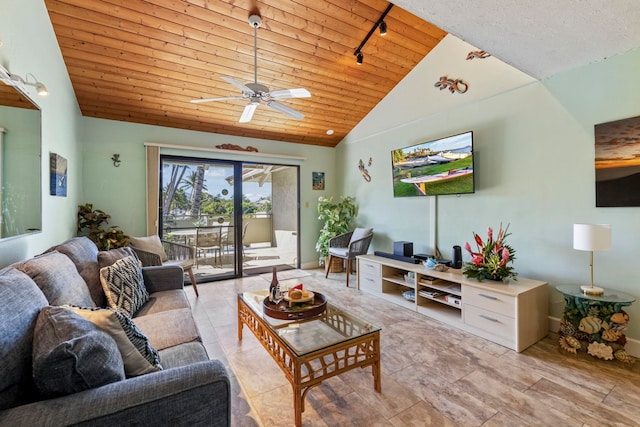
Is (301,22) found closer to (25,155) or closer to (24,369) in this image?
(25,155)

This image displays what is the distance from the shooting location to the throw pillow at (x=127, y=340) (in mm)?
1104

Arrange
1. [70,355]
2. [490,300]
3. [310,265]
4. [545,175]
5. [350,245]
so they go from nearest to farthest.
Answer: [70,355]
[490,300]
[545,175]
[350,245]
[310,265]

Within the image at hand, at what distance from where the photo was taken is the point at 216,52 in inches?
124

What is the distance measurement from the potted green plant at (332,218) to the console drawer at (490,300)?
2.70 metres

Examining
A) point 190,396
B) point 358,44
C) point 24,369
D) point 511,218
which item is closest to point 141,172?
point 358,44

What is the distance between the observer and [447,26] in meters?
1.95

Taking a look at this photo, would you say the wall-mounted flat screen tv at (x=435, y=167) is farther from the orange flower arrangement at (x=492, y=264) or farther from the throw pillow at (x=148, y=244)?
the throw pillow at (x=148, y=244)

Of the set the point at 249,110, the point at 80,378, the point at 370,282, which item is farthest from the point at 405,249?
the point at 80,378

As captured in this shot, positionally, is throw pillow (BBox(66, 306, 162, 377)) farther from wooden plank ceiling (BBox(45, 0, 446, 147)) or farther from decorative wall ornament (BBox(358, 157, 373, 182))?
decorative wall ornament (BBox(358, 157, 373, 182))

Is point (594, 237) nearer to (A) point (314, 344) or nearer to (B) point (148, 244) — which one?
(A) point (314, 344)

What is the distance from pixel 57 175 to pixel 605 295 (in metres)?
4.71

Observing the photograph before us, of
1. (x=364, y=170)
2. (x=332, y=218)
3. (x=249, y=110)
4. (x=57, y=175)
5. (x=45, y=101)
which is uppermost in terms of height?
(x=249, y=110)

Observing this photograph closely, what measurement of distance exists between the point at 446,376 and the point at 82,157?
188 inches

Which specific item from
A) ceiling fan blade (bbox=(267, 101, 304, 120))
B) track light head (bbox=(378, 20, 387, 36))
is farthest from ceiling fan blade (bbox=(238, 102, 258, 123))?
track light head (bbox=(378, 20, 387, 36))
